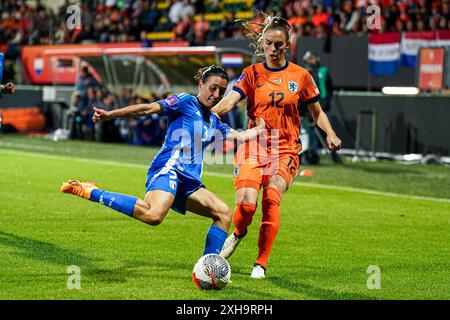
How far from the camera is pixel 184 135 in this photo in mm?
8883

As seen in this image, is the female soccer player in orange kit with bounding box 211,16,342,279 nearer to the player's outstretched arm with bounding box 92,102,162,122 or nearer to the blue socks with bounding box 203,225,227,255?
the blue socks with bounding box 203,225,227,255

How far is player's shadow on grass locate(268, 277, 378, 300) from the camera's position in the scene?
810 cm

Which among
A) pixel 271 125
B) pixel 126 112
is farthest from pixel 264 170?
pixel 126 112

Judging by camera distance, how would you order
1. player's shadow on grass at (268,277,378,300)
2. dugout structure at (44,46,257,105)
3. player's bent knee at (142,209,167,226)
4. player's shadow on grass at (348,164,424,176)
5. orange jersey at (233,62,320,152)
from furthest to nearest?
dugout structure at (44,46,257,105) → player's shadow on grass at (348,164,424,176) → orange jersey at (233,62,320,152) → player's bent knee at (142,209,167,226) → player's shadow on grass at (268,277,378,300)

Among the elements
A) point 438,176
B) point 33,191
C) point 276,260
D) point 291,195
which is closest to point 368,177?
point 438,176

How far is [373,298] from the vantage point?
807 cm

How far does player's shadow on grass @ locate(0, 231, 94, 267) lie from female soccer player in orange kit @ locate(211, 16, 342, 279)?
161 centimetres

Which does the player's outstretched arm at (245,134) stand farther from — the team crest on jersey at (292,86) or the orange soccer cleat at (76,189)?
the orange soccer cleat at (76,189)

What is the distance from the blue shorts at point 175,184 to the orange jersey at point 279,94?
3.21 feet

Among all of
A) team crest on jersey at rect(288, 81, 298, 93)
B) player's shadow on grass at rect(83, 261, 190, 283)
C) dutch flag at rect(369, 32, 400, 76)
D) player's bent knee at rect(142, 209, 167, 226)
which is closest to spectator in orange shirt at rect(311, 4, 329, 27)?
dutch flag at rect(369, 32, 400, 76)

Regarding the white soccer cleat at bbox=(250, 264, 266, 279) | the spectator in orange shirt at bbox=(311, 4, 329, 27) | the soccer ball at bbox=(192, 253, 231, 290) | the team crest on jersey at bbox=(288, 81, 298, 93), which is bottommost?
the white soccer cleat at bbox=(250, 264, 266, 279)

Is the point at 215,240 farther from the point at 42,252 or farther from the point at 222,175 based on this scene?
the point at 222,175

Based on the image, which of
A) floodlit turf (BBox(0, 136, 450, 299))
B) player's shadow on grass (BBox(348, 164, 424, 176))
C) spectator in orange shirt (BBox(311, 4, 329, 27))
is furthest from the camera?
spectator in orange shirt (BBox(311, 4, 329, 27))
